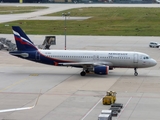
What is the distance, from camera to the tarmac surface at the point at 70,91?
156 ft

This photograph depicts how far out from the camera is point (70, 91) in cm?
5838

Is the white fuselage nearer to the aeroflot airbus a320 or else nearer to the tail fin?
the aeroflot airbus a320

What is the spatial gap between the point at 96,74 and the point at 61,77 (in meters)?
5.37

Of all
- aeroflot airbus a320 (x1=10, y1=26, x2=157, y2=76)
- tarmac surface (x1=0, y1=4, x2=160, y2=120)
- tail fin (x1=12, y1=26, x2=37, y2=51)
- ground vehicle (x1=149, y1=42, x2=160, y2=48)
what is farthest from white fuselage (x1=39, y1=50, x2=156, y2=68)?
ground vehicle (x1=149, y1=42, x2=160, y2=48)

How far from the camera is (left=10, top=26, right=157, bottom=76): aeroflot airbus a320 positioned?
226 ft

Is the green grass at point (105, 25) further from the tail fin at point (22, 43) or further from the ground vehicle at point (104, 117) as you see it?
the ground vehicle at point (104, 117)

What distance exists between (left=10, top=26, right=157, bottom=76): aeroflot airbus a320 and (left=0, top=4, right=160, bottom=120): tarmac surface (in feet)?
5.13

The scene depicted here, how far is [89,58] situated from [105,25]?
236 ft

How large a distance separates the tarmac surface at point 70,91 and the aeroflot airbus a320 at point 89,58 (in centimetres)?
156

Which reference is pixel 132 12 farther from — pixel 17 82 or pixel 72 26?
pixel 17 82

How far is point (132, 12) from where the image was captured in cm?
17638

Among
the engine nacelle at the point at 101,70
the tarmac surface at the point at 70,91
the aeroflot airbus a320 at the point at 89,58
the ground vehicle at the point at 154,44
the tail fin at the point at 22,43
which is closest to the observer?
the tarmac surface at the point at 70,91

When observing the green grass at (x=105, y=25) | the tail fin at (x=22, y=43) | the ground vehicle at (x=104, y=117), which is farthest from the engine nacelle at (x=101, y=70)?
the green grass at (x=105, y=25)

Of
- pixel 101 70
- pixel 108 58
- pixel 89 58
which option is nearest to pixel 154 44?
pixel 108 58
